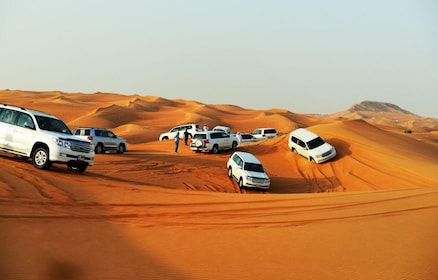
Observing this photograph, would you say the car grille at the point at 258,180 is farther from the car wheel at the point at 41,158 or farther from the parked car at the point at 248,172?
the car wheel at the point at 41,158

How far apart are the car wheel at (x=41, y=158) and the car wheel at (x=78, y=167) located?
0.92 metres

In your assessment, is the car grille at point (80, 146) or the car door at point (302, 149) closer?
the car grille at point (80, 146)

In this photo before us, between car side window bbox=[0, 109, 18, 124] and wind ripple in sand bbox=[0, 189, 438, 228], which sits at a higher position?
car side window bbox=[0, 109, 18, 124]

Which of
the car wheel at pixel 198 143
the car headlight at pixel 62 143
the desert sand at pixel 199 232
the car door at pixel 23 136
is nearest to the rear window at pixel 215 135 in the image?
the car wheel at pixel 198 143

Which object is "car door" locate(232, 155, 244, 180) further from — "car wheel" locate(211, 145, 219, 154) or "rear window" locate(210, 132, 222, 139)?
"rear window" locate(210, 132, 222, 139)

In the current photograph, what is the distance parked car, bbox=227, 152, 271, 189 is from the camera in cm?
2219

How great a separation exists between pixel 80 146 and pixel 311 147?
17007mm

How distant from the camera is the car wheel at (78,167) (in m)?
17.0

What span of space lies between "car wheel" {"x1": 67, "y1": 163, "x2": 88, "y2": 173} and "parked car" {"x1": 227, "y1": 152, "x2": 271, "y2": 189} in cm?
793

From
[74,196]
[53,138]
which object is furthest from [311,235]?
[53,138]

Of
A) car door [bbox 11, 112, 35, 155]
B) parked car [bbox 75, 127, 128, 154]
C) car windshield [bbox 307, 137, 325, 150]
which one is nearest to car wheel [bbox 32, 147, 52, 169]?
car door [bbox 11, 112, 35, 155]

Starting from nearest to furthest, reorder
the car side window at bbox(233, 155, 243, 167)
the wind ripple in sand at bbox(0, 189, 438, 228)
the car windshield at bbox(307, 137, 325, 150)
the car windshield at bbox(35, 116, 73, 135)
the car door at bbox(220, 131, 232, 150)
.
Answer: the wind ripple in sand at bbox(0, 189, 438, 228) → the car windshield at bbox(35, 116, 73, 135) → the car side window at bbox(233, 155, 243, 167) → the car windshield at bbox(307, 137, 325, 150) → the car door at bbox(220, 131, 232, 150)

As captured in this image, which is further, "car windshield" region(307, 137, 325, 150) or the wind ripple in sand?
"car windshield" region(307, 137, 325, 150)

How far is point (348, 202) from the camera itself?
1434 cm
